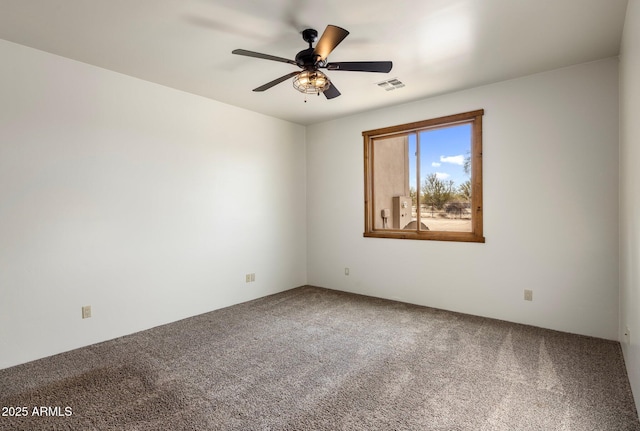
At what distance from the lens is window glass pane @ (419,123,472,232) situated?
13.4 ft

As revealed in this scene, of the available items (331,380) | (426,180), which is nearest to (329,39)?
(331,380)

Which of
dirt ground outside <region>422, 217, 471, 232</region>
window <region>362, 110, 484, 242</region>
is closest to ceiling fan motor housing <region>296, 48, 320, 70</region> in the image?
window <region>362, 110, 484, 242</region>

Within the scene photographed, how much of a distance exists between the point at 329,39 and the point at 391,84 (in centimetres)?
167

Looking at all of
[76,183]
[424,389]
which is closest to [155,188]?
[76,183]

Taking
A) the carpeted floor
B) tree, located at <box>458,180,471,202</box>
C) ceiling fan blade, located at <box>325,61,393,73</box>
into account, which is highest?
ceiling fan blade, located at <box>325,61,393,73</box>

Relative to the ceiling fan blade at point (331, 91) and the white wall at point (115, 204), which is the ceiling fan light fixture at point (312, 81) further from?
the white wall at point (115, 204)

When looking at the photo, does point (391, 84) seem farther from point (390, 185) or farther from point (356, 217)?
point (356, 217)

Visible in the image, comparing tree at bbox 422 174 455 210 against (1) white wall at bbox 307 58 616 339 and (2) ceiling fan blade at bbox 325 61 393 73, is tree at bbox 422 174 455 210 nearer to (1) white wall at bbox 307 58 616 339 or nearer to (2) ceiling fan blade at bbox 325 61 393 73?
(1) white wall at bbox 307 58 616 339

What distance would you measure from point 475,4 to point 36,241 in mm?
3990

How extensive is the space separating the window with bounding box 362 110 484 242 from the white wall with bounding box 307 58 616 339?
12cm

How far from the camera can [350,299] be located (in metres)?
4.66

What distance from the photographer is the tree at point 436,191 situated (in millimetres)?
4234

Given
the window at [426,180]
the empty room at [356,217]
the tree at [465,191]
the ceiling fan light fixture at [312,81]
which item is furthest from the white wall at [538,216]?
the ceiling fan light fixture at [312,81]

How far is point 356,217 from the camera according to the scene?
496cm
